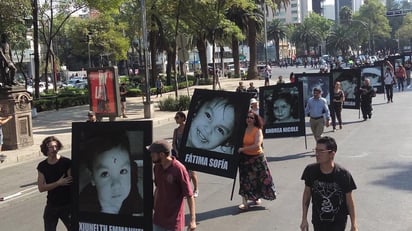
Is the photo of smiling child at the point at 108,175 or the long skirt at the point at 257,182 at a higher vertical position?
the photo of smiling child at the point at 108,175

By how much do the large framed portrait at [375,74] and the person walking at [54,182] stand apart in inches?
928

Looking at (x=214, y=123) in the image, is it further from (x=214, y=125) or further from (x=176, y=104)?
(x=176, y=104)

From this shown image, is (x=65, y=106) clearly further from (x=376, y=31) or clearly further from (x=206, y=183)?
(x=376, y=31)

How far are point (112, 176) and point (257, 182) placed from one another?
3254mm

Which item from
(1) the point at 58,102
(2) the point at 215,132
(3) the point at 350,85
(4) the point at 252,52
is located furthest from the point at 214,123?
(4) the point at 252,52

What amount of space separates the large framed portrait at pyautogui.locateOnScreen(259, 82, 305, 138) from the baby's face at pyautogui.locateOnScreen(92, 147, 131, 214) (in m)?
9.49

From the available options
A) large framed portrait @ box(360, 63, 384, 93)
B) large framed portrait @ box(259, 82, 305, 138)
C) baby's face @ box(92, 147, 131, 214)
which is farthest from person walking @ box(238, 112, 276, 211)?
large framed portrait @ box(360, 63, 384, 93)

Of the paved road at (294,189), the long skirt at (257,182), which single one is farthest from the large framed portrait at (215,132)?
the paved road at (294,189)

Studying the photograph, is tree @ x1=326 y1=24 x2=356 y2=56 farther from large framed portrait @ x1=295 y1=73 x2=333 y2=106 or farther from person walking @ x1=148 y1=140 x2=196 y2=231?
person walking @ x1=148 y1=140 x2=196 y2=231

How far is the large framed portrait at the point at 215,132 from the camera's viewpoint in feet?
28.1

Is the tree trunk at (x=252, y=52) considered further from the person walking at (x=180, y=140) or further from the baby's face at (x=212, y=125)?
the baby's face at (x=212, y=125)

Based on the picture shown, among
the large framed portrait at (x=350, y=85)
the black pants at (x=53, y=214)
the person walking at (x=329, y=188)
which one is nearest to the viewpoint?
the person walking at (x=329, y=188)

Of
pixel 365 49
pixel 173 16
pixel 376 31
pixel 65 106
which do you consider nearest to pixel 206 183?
pixel 65 106

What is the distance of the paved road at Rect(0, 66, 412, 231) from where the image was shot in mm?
7668
